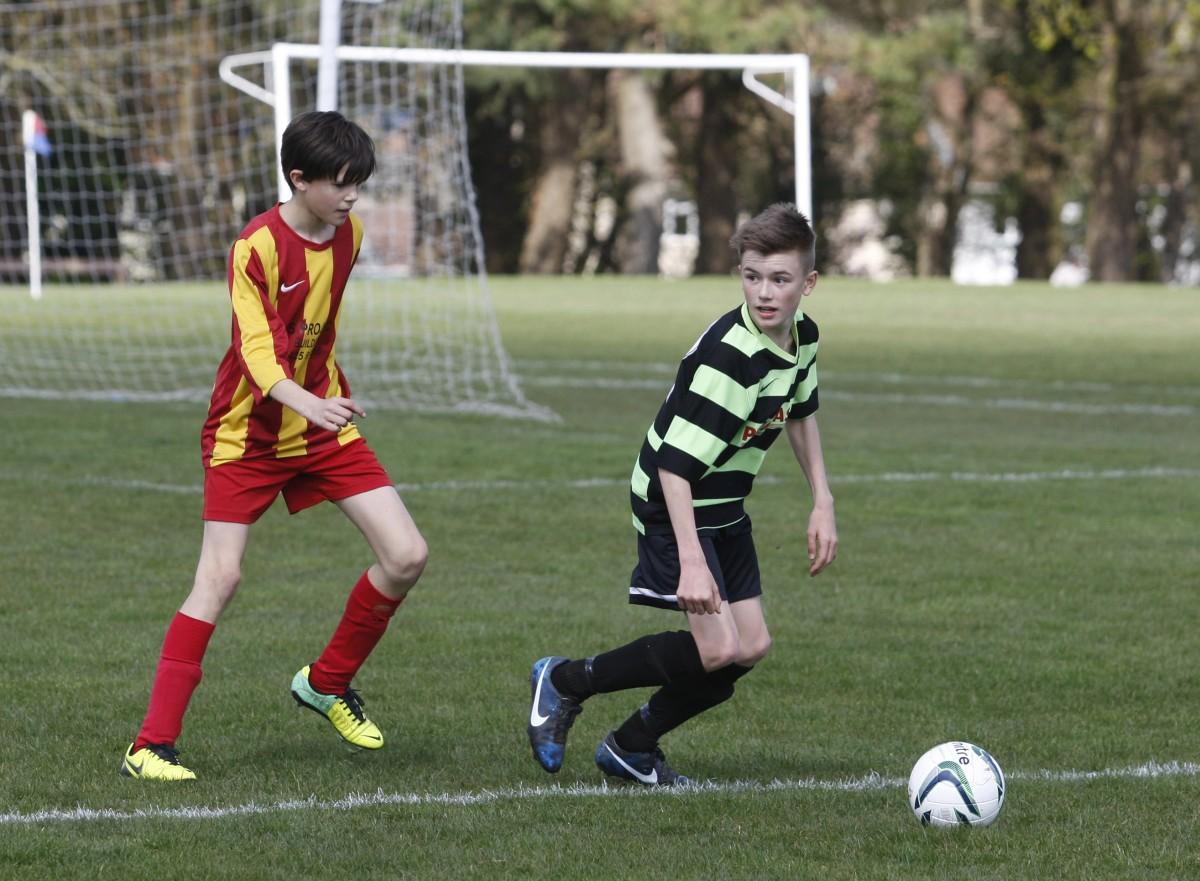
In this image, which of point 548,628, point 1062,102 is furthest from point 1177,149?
point 548,628

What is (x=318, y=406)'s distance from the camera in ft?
15.4

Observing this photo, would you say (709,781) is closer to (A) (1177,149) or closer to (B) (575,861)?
(B) (575,861)

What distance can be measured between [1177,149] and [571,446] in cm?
4264

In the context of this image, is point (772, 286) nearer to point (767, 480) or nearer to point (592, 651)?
point (592, 651)

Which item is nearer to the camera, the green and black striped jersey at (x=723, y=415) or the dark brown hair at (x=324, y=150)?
the green and black striped jersey at (x=723, y=415)

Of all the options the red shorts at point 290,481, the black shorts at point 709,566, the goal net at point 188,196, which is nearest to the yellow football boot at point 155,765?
the red shorts at point 290,481

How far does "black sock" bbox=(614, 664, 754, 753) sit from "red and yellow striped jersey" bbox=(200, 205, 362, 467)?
109 centimetres

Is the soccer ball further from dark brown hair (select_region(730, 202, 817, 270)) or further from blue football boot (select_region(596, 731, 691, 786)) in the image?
dark brown hair (select_region(730, 202, 817, 270))

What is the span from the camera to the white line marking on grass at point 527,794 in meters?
4.54

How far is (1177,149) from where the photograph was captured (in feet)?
168

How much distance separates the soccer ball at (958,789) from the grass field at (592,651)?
54 millimetres

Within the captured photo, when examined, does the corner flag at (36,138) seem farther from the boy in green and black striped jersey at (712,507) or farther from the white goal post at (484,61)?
the boy in green and black striped jersey at (712,507)

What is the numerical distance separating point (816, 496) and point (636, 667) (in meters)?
0.64

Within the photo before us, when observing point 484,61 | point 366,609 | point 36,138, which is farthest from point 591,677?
point 36,138
